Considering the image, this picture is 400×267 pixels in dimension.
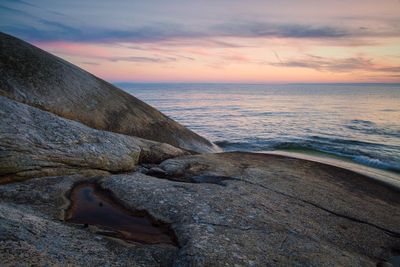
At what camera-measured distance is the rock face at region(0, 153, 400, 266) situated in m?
4.41

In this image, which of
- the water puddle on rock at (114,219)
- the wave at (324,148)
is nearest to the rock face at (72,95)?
the water puddle on rock at (114,219)

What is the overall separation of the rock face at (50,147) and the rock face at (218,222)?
0.43 meters

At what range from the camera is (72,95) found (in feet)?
38.4

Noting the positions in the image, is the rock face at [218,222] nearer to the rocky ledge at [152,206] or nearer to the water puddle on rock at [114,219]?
the rocky ledge at [152,206]

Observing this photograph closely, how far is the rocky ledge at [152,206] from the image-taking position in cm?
459

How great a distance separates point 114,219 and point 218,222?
2.06 metres

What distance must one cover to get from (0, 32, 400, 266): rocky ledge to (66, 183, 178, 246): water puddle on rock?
0.02 metres

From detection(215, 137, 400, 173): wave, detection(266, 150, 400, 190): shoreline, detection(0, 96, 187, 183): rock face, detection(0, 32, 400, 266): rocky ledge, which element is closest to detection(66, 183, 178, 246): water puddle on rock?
detection(0, 32, 400, 266): rocky ledge

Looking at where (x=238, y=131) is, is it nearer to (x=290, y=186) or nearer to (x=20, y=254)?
(x=290, y=186)

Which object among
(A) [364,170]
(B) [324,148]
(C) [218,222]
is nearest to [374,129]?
(B) [324,148]

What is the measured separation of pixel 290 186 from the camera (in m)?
9.37

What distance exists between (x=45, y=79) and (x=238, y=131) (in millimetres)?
18052

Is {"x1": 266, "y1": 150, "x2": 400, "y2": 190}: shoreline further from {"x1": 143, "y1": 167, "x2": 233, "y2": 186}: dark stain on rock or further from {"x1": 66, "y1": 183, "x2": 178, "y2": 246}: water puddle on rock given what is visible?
{"x1": 66, "y1": 183, "x2": 178, "y2": 246}: water puddle on rock

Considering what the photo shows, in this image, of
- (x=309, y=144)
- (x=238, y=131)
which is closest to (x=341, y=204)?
(x=309, y=144)
